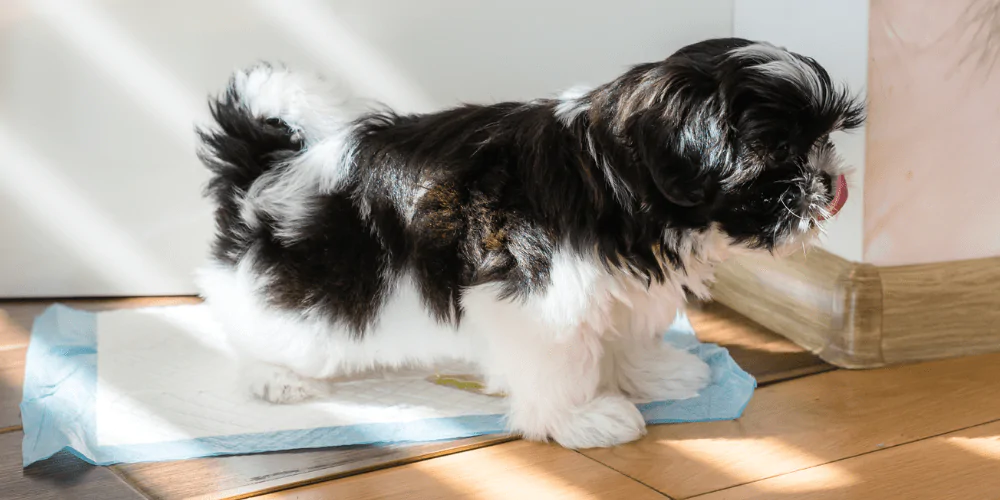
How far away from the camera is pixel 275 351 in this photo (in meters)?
2.14

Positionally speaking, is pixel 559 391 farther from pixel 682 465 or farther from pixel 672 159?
pixel 672 159

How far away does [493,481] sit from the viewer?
71.5 inches

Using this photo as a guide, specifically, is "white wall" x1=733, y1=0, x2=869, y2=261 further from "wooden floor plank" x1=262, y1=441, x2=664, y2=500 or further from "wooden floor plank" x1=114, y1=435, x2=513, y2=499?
"wooden floor plank" x1=114, y1=435, x2=513, y2=499

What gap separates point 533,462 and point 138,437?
2.59 ft

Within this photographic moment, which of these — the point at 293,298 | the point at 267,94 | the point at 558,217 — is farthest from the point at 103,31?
the point at 558,217

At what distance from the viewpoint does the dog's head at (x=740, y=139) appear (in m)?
1.68

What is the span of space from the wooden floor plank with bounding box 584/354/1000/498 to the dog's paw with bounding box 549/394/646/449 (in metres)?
0.02

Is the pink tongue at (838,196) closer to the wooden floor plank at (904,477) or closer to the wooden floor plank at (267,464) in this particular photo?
the wooden floor plank at (904,477)

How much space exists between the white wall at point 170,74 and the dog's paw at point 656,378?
101cm

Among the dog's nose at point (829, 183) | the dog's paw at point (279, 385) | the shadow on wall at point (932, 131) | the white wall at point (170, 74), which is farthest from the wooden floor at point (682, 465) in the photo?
the white wall at point (170, 74)

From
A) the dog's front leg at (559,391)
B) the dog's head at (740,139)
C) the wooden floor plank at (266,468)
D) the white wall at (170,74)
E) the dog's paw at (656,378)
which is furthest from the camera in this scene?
the white wall at (170,74)

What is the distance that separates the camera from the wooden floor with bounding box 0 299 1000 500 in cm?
176

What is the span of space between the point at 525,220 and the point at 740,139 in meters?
0.42

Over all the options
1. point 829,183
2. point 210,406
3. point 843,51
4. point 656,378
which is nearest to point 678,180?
point 829,183
